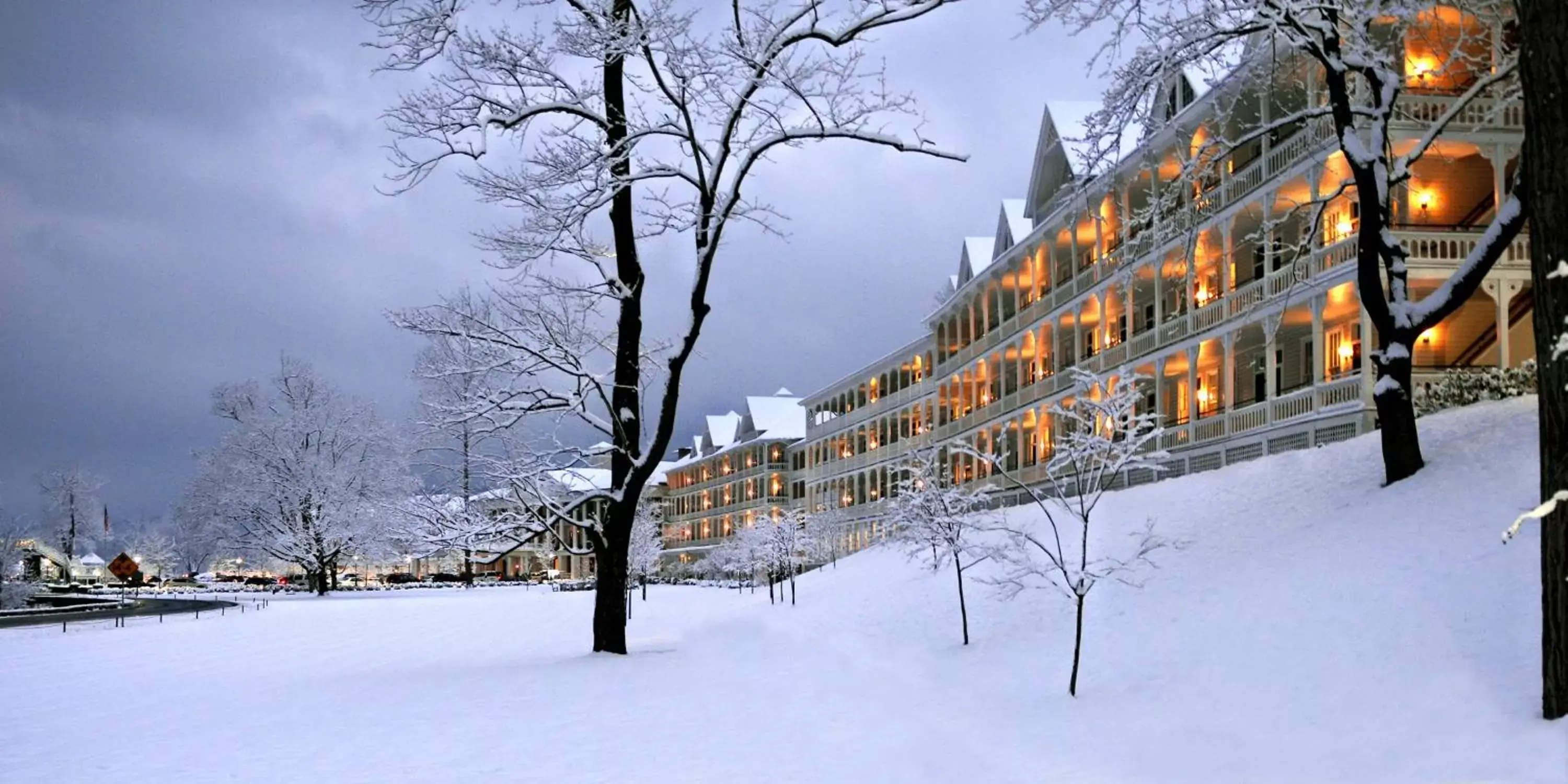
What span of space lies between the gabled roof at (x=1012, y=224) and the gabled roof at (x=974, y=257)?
2857 millimetres

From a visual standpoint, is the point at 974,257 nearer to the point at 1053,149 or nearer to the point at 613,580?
the point at 1053,149

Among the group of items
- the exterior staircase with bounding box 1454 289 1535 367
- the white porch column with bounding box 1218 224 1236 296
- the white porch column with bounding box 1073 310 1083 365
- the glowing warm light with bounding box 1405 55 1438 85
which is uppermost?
the glowing warm light with bounding box 1405 55 1438 85

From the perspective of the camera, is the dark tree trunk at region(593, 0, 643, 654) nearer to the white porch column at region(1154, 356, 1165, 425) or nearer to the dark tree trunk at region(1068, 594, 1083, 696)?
the dark tree trunk at region(1068, 594, 1083, 696)

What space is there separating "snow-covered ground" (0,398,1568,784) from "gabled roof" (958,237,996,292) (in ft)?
95.5

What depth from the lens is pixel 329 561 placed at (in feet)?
212

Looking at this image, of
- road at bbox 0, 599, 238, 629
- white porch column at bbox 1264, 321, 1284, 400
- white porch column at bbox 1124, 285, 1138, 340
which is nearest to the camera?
white porch column at bbox 1124, 285, 1138, 340

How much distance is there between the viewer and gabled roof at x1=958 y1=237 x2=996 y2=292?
166 ft

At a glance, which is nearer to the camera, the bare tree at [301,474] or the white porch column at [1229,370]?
the white porch column at [1229,370]

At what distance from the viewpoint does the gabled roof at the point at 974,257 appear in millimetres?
50625

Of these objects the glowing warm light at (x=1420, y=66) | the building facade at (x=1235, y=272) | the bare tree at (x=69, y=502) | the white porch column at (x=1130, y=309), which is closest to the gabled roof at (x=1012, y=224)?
the building facade at (x=1235, y=272)

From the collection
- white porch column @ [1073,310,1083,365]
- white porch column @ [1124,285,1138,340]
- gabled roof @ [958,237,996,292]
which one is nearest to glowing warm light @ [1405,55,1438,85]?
white porch column @ [1124,285,1138,340]

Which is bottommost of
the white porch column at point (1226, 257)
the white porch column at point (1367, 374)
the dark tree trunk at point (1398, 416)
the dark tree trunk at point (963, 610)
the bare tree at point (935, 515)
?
the dark tree trunk at point (963, 610)

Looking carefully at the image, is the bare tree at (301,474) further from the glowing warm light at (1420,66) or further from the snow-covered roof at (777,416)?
the glowing warm light at (1420,66)

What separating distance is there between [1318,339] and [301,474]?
5496 cm
